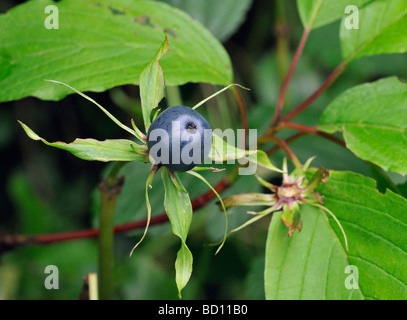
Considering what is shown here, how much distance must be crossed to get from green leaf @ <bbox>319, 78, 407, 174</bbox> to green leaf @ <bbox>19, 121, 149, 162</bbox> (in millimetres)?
343

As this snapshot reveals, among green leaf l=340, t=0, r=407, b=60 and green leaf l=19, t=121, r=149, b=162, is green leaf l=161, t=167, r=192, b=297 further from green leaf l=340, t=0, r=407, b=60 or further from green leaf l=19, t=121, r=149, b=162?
green leaf l=340, t=0, r=407, b=60

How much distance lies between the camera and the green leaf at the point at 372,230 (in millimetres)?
624

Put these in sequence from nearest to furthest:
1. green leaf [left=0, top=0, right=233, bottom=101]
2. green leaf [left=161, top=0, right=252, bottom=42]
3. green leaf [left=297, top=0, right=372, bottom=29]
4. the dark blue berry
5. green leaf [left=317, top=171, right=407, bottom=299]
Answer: the dark blue berry, green leaf [left=317, top=171, right=407, bottom=299], green leaf [left=0, top=0, right=233, bottom=101], green leaf [left=297, top=0, right=372, bottom=29], green leaf [left=161, top=0, right=252, bottom=42]

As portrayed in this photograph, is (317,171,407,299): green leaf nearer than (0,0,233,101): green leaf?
Yes

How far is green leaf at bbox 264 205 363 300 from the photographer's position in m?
0.65

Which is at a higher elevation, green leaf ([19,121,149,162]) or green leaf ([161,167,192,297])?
green leaf ([19,121,149,162])

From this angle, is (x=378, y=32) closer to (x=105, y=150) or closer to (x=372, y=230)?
(x=372, y=230)

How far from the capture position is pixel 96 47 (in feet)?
2.56

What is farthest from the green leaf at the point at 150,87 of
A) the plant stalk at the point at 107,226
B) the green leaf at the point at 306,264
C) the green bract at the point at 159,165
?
the green leaf at the point at 306,264

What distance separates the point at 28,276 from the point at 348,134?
984 millimetres

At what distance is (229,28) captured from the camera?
112 centimetres

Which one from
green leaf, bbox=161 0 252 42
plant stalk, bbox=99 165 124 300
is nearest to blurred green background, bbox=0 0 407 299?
green leaf, bbox=161 0 252 42

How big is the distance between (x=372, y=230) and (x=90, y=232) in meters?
0.51
